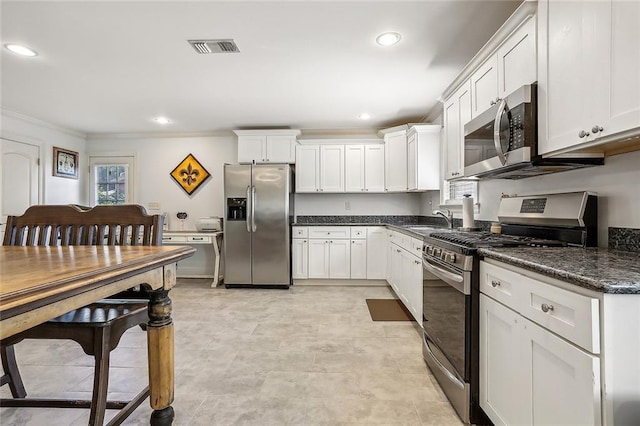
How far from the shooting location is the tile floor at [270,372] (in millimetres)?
1706

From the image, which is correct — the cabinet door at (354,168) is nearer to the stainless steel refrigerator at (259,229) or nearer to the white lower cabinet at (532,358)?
the stainless steel refrigerator at (259,229)

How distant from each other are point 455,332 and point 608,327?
0.89m

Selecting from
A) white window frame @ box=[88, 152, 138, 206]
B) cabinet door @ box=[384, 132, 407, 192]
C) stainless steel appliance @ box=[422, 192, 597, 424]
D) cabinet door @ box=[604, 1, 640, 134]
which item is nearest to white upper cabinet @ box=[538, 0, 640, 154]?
cabinet door @ box=[604, 1, 640, 134]

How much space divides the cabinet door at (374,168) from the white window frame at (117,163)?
386 cm

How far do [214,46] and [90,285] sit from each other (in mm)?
2185

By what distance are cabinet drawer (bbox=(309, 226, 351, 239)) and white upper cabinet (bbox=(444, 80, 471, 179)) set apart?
74.9 inches

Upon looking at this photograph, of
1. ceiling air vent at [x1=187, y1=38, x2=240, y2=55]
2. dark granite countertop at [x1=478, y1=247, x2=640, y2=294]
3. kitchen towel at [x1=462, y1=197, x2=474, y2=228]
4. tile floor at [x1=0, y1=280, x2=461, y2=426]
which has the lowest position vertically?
tile floor at [x1=0, y1=280, x2=461, y2=426]

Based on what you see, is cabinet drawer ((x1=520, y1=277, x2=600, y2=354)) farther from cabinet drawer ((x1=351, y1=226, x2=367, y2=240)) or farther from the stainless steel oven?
cabinet drawer ((x1=351, y1=226, x2=367, y2=240))

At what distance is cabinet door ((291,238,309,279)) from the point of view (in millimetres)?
4625

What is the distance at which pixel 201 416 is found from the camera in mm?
1692

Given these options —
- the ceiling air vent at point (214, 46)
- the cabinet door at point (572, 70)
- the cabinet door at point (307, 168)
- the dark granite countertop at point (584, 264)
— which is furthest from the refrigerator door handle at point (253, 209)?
the cabinet door at point (572, 70)

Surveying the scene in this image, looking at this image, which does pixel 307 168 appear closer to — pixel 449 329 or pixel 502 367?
pixel 449 329

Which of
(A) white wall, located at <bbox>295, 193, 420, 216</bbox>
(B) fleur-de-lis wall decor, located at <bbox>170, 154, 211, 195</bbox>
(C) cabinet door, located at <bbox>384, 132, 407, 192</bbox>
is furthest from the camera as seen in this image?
(B) fleur-de-lis wall decor, located at <bbox>170, 154, 211, 195</bbox>

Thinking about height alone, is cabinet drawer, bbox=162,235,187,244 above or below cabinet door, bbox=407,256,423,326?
above
